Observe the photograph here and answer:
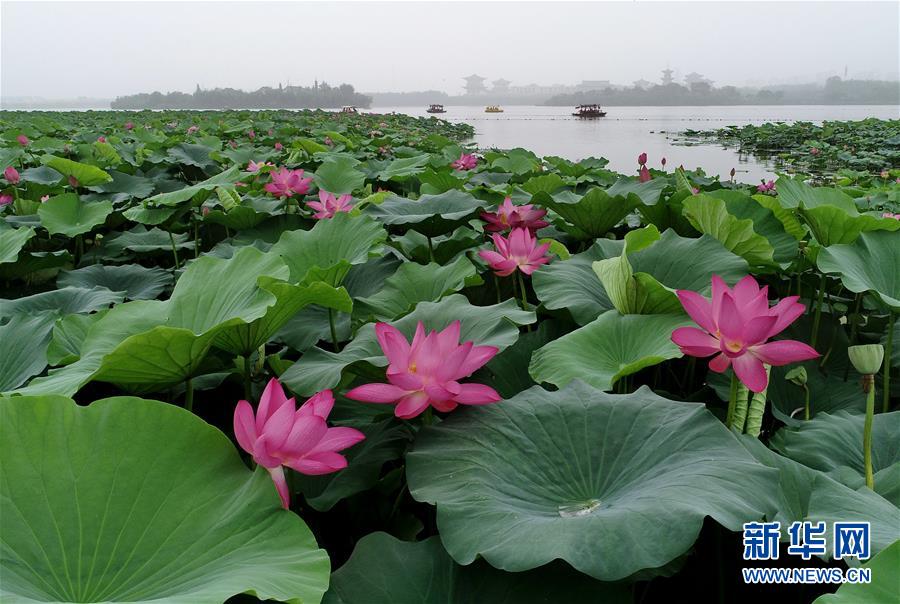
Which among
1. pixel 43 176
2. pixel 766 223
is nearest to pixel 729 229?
pixel 766 223

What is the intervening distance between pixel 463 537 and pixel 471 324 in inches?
19.4

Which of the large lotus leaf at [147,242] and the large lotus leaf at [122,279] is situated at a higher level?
the large lotus leaf at [147,242]

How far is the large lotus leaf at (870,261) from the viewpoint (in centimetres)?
126

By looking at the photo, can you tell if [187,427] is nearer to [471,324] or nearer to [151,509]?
[151,509]

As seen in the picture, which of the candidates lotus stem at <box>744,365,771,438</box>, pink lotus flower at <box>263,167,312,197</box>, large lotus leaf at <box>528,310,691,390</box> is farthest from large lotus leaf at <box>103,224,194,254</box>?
lotus stem at <box>744,365,771,438</box>

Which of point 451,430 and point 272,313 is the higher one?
point 272,313

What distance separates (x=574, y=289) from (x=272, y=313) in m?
0.66

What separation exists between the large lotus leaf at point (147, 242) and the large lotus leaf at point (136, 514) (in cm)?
160

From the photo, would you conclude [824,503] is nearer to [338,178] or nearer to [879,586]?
[879,586]

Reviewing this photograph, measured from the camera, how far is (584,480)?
79cm

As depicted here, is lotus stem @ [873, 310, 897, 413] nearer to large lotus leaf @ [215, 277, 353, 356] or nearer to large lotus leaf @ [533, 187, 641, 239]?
large lotus leaf @ [533, 187, 641, 239]

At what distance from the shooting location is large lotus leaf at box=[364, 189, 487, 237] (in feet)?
5.72

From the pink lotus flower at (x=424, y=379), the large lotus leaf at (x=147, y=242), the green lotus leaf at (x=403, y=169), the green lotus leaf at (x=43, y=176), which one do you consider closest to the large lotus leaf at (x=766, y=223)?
the pink lotus flower at (x=424, y=379)

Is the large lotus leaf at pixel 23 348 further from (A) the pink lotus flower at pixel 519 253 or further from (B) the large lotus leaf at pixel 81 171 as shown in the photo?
(B) the large lotus leaf at pixel 81 171
